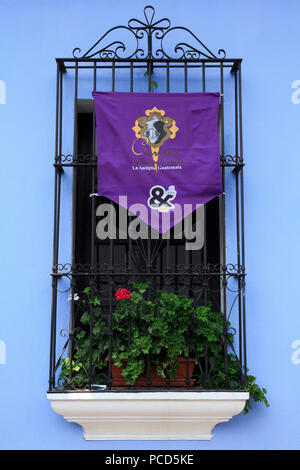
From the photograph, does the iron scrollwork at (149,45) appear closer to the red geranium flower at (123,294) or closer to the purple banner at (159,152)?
the purple banner at (159,152)

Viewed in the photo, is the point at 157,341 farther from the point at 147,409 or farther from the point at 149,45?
the point at 149,45

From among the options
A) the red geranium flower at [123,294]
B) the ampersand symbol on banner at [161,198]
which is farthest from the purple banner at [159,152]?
the red geranium flower at [123,294]

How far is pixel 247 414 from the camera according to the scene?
3.87 metres

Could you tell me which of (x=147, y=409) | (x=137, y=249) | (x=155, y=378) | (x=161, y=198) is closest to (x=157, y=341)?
(x=155, y=378)

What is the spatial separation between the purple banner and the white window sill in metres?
1.14

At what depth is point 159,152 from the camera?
3.93m

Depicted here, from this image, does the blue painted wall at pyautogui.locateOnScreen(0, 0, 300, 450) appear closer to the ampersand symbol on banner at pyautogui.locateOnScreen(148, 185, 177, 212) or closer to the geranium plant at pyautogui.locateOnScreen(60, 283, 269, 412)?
the geranium plant at pyautogui.locateOnScreen(60, 283, 269, 412)

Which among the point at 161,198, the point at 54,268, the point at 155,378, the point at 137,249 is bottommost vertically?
the point at 155,378

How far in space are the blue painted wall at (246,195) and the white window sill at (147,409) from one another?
162mm

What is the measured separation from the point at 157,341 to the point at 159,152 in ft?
4.34

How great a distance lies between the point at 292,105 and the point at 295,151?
0.36 metres

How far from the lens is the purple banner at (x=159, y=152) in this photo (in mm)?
3873

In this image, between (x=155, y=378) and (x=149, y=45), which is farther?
(x=149, y=45)
